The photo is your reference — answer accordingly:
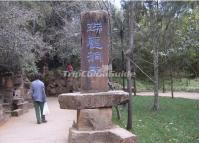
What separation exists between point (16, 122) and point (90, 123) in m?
5.65

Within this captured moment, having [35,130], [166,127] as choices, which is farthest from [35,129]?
[166,127]

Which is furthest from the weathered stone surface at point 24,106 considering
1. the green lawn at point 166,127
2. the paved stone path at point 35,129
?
the green lawn at point 166,127

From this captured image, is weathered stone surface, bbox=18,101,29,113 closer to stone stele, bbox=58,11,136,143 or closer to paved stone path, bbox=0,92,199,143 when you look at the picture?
paved stone path, bbox=0,92,199,143

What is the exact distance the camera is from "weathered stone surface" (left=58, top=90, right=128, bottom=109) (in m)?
9.35

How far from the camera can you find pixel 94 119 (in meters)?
9.47

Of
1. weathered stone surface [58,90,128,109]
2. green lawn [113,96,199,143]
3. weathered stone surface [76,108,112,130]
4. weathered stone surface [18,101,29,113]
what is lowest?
green lawn [113,96,199,143]

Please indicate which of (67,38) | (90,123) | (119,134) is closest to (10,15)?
(90,123)

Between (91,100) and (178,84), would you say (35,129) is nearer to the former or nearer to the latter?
(91,100)

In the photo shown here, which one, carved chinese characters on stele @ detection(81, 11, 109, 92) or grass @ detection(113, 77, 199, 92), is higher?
carved chinese characters on stele @ detection(81, 11, 109, 92)

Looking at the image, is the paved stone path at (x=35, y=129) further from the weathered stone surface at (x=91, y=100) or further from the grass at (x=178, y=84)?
the grass at (x=178, y=84)

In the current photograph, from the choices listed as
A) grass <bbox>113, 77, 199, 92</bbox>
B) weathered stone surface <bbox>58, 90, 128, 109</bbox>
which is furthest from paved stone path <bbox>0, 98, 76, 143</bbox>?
grass <bbox>113, 77, 199, 92</bbox>

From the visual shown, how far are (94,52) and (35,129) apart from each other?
393cm

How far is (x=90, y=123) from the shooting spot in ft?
31.2

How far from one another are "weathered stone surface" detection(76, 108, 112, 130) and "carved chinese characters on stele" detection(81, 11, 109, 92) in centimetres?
60
